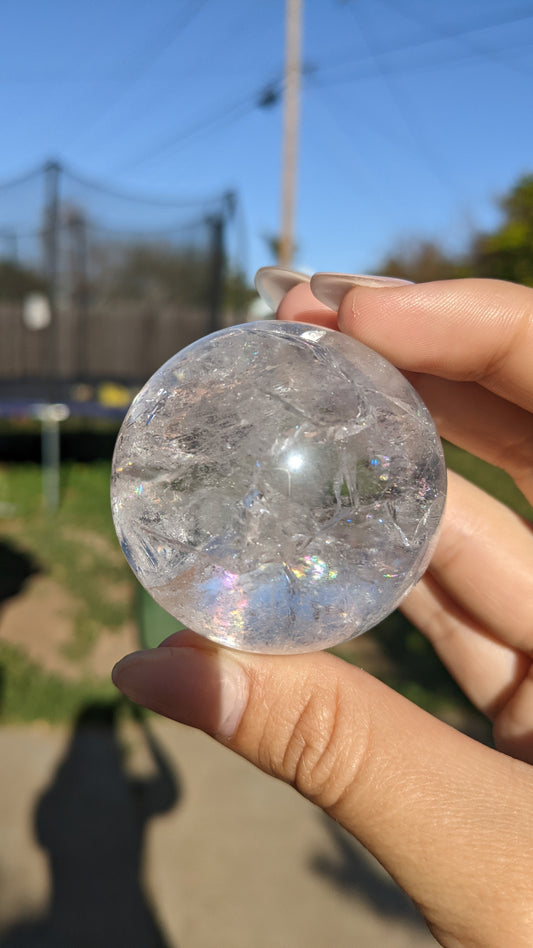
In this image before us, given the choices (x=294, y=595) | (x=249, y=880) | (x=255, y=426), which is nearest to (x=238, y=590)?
(x=294, y=595)

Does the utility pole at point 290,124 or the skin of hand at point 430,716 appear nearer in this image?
the skin of hand at point 430,716

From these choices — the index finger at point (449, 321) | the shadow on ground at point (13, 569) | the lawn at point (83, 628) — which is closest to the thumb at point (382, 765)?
the index finger at point (449, 321)

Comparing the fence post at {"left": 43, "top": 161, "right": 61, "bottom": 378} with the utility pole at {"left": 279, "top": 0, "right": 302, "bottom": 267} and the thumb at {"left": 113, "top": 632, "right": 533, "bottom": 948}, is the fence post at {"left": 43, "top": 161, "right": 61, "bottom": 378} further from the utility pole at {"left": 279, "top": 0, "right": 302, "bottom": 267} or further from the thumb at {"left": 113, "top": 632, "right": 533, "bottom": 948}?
Result: the thumb at {"left": 113, "top": 632, "right": 533, "bottom": 948}

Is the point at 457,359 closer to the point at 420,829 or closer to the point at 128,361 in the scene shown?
the point at 420,829

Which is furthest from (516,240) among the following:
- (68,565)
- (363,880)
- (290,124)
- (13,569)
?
(290,124)

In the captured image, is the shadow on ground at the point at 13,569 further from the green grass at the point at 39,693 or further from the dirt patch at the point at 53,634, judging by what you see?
the green grass at the point at 39,693

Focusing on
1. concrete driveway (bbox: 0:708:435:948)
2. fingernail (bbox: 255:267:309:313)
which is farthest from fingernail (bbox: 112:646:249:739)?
concrete driveway (bbox: 0:708:435:948)

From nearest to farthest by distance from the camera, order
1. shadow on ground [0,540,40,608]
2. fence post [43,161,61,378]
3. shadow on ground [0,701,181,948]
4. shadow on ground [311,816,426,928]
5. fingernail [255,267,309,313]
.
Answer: fingernail [255,267,309,313]
shadow on ground [0,701,181,948]
shadow on ground [311,816,426,928]
shadow on ground [0,540,40,608]
fence post [43,161,61,378]
